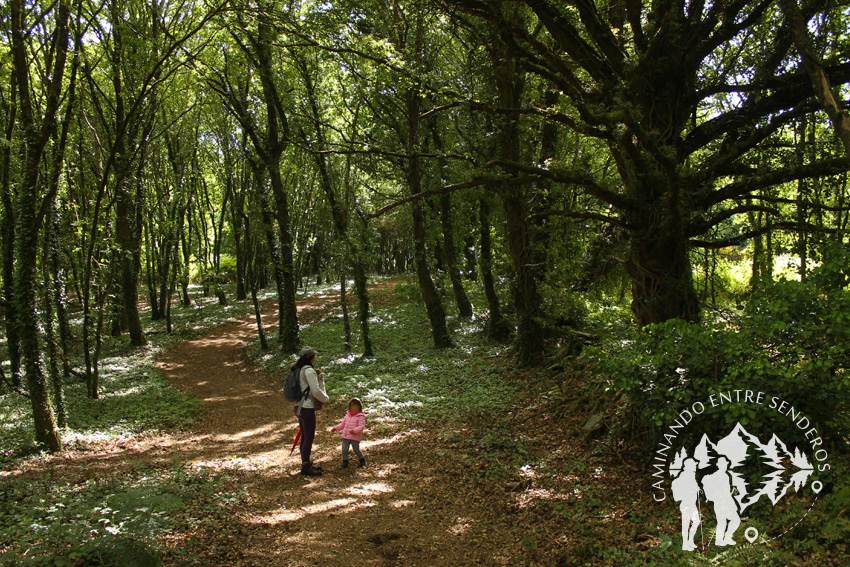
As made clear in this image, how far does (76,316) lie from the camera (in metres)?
26.4

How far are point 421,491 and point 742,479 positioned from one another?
423cm

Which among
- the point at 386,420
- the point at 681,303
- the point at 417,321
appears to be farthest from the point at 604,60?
the point at 417,321

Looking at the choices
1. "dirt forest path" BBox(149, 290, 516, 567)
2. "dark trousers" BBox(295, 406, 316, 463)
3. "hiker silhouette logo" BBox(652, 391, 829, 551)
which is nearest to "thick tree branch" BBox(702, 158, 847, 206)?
"hiker silhouette logo" BBox(652, 391, 829, 551)

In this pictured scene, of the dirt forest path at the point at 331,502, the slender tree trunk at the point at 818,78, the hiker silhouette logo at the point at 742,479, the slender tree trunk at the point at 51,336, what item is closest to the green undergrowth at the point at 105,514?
the dirt forest path at the point at 331,502

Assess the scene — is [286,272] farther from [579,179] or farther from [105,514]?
[579,179]

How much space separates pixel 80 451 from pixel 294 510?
4.84 m

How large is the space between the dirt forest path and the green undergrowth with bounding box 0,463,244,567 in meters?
0.43

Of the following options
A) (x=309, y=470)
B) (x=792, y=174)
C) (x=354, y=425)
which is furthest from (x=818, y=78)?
(x=309, y=470)

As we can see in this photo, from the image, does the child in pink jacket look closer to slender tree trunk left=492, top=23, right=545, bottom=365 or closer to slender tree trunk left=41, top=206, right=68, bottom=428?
slender tree trunk left=492, top=23, right=545, bottom=365

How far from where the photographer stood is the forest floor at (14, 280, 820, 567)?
17.8ft

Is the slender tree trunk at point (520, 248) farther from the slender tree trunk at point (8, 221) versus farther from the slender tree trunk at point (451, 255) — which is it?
the slender tree trunk at point (8, 221)

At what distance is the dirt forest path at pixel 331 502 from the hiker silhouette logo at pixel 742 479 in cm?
208

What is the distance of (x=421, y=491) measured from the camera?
7.28m

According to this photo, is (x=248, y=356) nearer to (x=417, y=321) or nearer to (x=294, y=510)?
(x=417, y=321)
